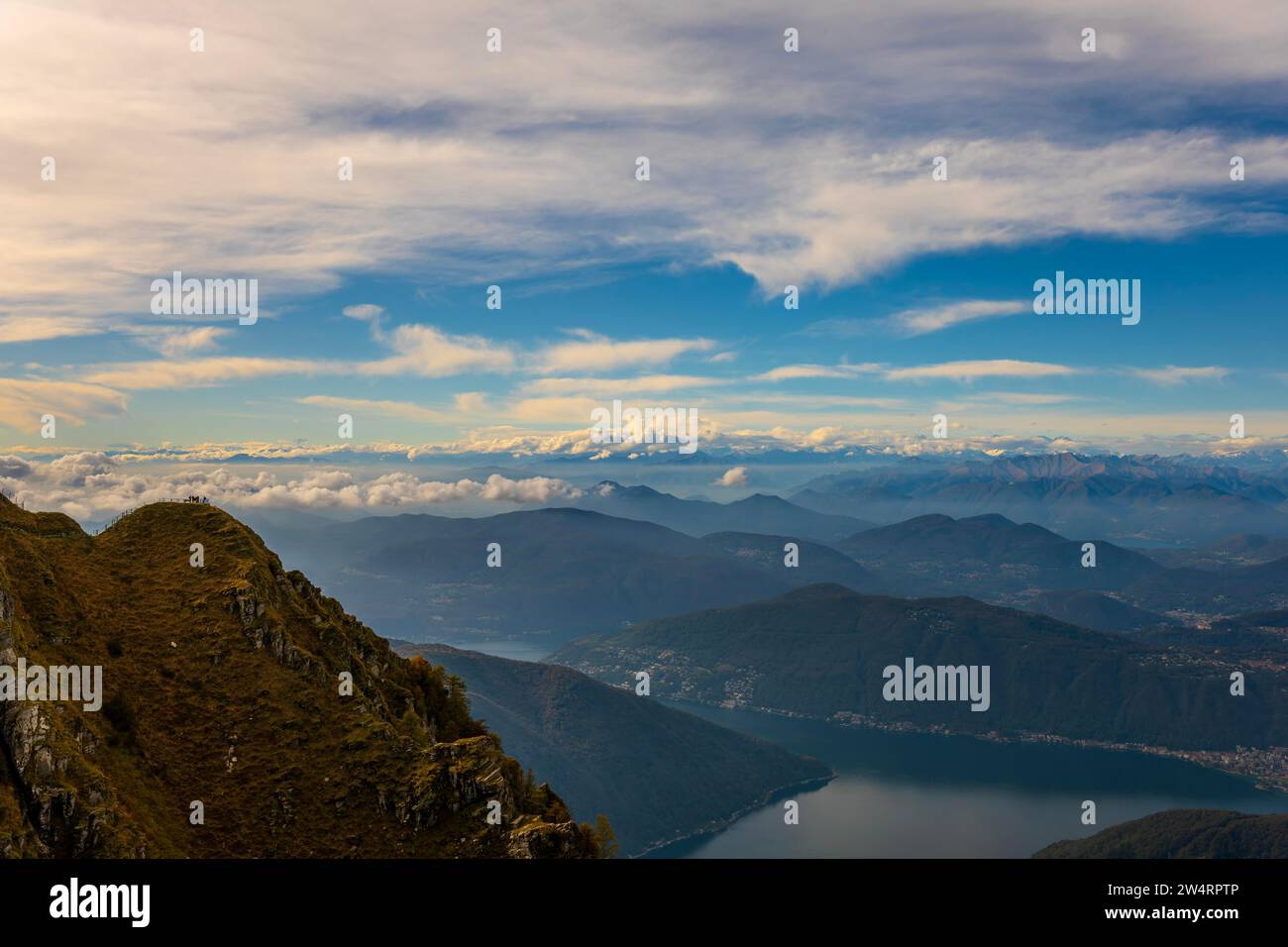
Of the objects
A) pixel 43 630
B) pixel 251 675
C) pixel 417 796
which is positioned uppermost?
pixel 43 630
